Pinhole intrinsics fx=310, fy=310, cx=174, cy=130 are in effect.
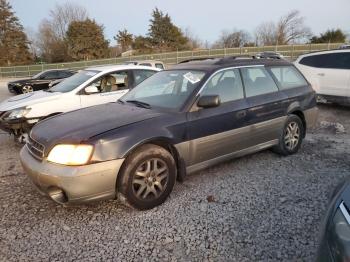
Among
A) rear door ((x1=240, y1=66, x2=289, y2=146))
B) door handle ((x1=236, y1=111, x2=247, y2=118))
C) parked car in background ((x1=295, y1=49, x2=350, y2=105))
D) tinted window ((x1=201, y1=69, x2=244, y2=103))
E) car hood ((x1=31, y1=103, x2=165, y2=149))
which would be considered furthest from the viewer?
parked car in background ((x1=295, y1=49, x2=350, y2=105))

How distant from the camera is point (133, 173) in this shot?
3.32 metres

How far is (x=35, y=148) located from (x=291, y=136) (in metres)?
3.89

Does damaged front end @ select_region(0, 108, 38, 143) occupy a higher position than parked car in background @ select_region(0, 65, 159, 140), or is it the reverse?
parked car in background @ select_region(0, 65, 159, 140)

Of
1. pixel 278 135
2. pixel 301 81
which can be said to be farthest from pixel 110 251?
pixel 301 81

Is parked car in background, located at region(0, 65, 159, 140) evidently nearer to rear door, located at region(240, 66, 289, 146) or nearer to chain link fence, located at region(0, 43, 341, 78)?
rear door, located at region(240, 66, 289, 146)

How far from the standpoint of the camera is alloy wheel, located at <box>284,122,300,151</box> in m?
5.07

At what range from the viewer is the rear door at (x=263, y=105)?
14.7 feet

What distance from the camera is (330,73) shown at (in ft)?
28.8

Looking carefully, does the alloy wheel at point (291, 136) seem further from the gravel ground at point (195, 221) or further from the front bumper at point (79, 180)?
the front bumper at point (79, 180)

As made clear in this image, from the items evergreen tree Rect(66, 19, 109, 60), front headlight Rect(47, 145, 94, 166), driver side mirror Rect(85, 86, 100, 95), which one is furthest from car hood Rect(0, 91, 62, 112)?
evergreen tree Rect(66, 19, 109, 60)

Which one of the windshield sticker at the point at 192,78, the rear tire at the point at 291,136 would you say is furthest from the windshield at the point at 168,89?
the rear tire at the point at 291,136

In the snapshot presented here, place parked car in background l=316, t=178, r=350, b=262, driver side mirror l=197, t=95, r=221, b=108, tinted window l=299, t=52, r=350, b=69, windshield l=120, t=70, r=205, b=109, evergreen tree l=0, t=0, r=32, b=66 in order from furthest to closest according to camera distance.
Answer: evergreen tree l=0, t=0, r=32, b=66
tinted window l=299, t=52, r=350, b=69
windshield l=120, t=70, r=205, b=109
driver side mirror l=197, t=95, r=221, b=108
parked car in background l=316, t=178, r=350, b=262

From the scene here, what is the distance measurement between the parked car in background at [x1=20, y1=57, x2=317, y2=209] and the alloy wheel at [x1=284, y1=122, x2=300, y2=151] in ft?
0.06

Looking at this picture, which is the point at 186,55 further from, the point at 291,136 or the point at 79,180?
the point at 79,180
